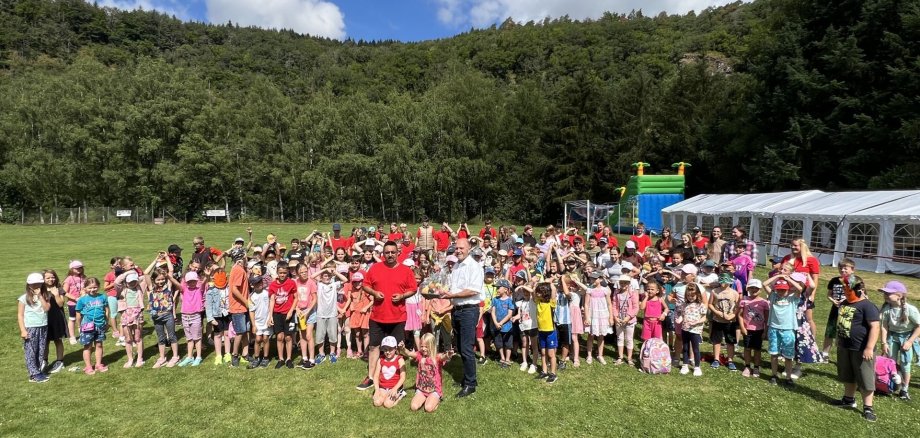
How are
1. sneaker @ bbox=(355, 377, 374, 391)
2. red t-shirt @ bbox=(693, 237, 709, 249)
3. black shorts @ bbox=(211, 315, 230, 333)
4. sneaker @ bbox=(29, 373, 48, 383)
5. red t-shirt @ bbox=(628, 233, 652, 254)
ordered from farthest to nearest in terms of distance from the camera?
1. red t-shirt @ bbox=(628, 233, 652, 254)
2. red t-shirt @ bbox=(693, 237, 709, 249)
3. black shorts @ bbox=(211, 315, 230, 333)
4. sneaker @ bbox=(29, 373, 48, 383)
5. sneaker @ bbox=(355, 377, 374, 391)

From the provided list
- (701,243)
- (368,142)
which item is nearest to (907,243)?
(701,243)

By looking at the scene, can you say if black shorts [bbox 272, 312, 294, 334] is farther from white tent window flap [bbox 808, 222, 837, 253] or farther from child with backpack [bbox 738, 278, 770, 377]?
white tent window flap [bbox 808, 222, 837, 253]

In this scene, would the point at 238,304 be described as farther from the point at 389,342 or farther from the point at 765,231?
the point at 765,231

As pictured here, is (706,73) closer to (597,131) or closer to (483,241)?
(597,131)

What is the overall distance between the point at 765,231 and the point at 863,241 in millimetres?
4705

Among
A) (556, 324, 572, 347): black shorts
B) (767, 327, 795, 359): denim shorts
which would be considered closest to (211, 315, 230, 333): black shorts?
(556, 324, 572, 347): black shorts

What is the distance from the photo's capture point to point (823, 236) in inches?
731

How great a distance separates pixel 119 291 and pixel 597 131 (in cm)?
4188

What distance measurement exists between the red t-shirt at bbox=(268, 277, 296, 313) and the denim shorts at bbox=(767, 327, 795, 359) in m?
7.26

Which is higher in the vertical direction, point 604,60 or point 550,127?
point 604,60

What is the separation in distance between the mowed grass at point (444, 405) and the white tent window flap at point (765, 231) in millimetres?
16487

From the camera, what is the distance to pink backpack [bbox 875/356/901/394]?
6258 millimetres

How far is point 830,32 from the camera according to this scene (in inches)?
1081

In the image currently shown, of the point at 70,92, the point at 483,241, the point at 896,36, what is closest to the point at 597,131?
the point at 896,36
